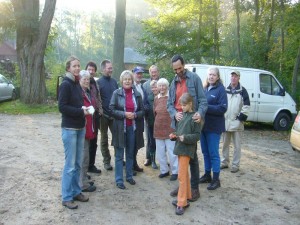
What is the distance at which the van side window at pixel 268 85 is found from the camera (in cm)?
1146

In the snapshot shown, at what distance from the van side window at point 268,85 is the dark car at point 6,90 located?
1148cm

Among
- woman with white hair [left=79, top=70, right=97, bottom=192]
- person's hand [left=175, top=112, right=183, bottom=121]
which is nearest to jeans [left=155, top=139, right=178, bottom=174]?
person's hand [left=175, top=112, right=183, bottom=121]

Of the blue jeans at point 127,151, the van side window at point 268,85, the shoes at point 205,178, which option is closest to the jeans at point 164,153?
the shoes at point 205,178

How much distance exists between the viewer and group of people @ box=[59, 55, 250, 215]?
4.52m

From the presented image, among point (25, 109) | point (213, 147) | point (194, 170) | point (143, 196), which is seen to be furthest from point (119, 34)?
point (194, 170)

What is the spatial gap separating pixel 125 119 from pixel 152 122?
1.22 m

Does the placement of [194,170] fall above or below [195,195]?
above

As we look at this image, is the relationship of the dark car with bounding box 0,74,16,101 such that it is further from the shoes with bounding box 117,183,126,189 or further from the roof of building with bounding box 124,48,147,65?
the roof of building with bounding box 124,48,147,65

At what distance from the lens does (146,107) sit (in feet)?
20.4

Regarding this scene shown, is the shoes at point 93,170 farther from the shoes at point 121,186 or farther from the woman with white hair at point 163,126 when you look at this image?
the woman with white hair at point 163,126

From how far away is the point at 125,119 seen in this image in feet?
17.5

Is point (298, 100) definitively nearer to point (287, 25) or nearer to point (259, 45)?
point (287, 25)

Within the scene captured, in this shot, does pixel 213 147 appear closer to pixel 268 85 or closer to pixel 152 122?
pixel 152 122

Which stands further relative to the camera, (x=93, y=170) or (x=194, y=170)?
(x=93, y=170)
